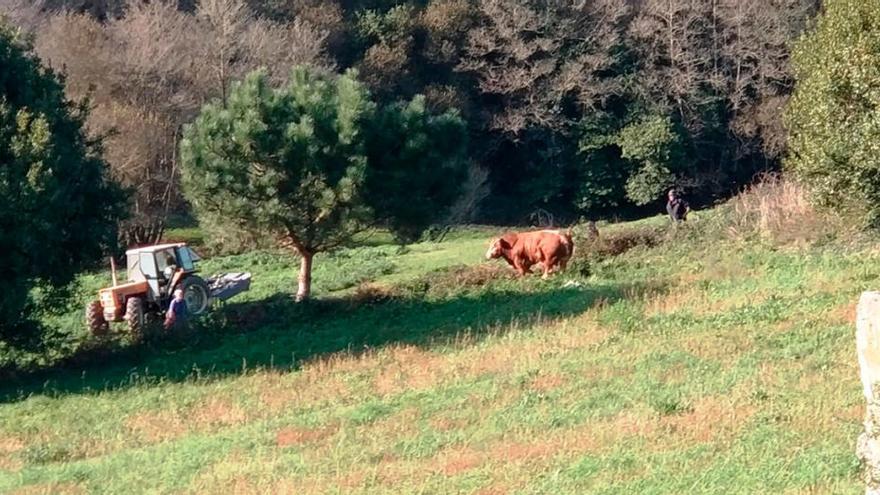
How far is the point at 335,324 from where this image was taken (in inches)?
969

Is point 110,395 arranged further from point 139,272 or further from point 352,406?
point 139,272

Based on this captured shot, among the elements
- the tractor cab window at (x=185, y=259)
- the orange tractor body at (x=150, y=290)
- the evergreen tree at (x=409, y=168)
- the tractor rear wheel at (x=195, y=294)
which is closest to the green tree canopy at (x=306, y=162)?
the evergreen tree at (x=409, y=168)

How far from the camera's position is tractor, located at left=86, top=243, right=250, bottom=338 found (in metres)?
26.5

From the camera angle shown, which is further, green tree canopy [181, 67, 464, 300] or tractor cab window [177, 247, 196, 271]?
tractor cab window [177, 247, 196, 271]

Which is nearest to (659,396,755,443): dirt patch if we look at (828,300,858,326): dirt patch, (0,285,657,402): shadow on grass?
(828,300,858,326): dirt patch

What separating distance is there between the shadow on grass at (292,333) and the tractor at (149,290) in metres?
1.07

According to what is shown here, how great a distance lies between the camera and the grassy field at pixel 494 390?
436 inches

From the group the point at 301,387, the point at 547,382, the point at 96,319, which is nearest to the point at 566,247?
the point at 96,319

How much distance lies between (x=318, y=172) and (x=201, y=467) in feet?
46.6

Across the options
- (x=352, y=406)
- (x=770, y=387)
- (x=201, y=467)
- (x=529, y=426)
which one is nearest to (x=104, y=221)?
(x=352, y=406)

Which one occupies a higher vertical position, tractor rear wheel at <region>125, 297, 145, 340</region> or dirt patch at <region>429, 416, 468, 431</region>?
tractor rear wheel at <region>125, 297, 145, 340</region>

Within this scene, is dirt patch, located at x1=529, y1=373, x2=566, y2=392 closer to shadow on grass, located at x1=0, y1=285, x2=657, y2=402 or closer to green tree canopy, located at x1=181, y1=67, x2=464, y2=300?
shadow on grass, located at x1=0, y1=285, x2=657, y2=402

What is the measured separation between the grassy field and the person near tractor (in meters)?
0.72

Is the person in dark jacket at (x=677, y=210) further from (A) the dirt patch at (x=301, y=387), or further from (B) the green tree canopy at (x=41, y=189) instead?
(A) the dirt patch at (x=301, y=387)
